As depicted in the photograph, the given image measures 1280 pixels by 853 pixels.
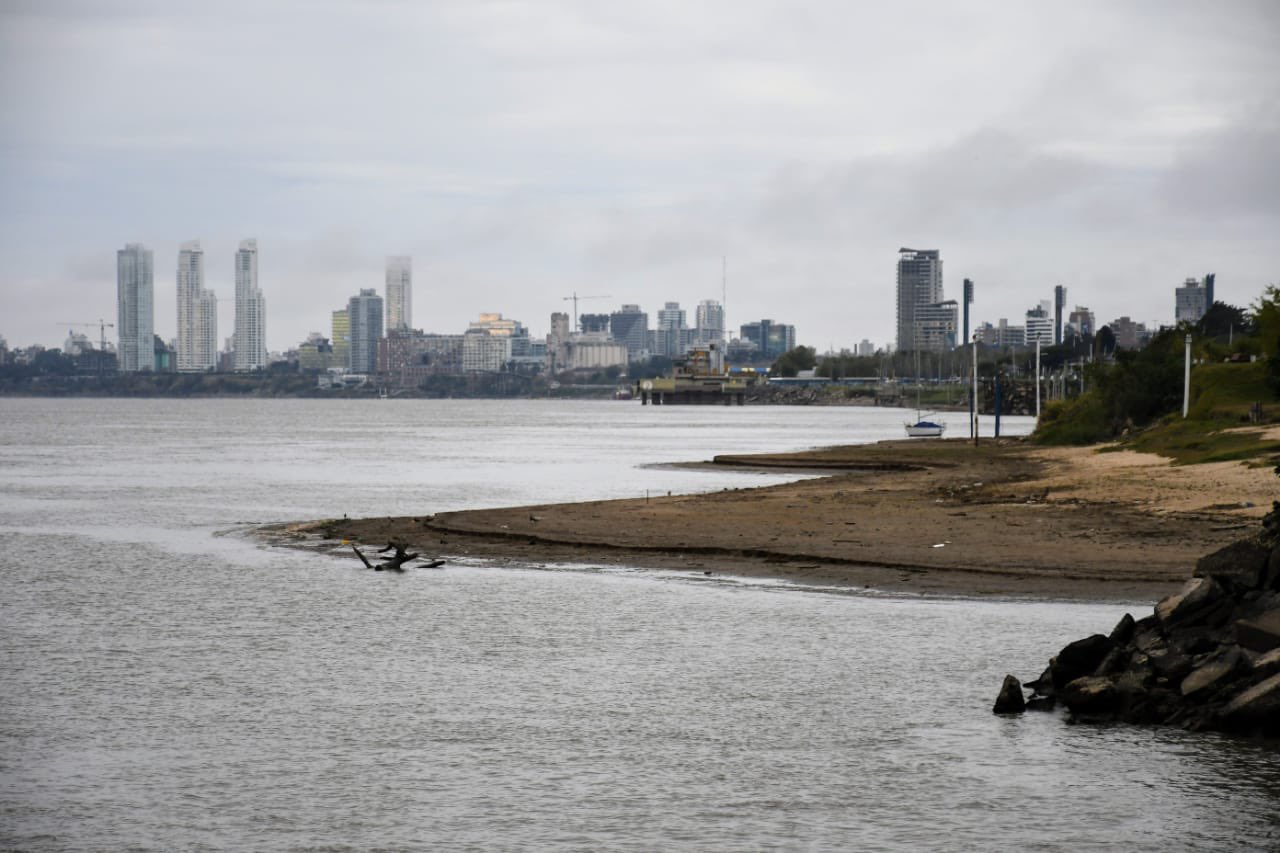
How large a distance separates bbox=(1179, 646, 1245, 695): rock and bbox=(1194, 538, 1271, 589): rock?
60.4 inches

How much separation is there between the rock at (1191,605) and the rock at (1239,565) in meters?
0.28

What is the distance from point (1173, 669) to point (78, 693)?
15.7m

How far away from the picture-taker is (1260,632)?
19969mm

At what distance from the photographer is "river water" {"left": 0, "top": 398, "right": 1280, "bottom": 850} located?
1672cm

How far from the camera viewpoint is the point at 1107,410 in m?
99.7

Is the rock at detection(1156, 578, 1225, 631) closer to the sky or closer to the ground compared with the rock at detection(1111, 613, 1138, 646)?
A: closer to the sky

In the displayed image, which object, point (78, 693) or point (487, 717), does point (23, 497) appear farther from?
point (487, 717)

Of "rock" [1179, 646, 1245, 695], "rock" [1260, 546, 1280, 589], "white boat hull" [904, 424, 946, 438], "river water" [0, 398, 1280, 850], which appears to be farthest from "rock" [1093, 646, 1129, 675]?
"white boat hull" [904, 424, 946, 438]

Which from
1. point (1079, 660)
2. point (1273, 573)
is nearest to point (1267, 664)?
point (1273, 573)

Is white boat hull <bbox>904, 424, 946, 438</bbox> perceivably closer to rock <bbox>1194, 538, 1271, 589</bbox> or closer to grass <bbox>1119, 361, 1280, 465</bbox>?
grass <bbox>1119, 361, 1280, 465</bbox>

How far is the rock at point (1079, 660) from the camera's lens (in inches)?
850

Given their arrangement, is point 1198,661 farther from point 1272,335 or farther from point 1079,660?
point 1272,335

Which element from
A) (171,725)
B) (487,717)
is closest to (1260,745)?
(487,717)

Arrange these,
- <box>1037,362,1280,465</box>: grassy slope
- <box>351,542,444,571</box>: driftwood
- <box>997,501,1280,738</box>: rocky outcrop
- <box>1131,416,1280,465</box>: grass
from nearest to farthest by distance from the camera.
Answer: <box>997,501,1280,738</box>: rocky outcrop < <box>351,542,444,571</box>: driftwood < <box>1131,416,1280,465</box>: grass < <box>1037,362,1280,465</box>: grassy slope
